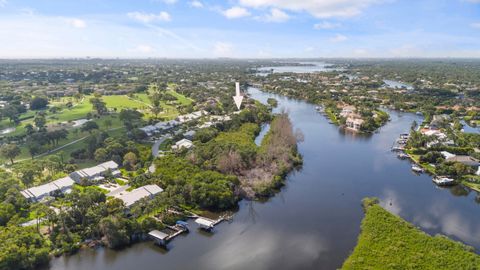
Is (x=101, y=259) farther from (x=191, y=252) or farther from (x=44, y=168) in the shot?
(x=44, y=168)

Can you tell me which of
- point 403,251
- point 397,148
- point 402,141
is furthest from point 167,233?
point 402,141

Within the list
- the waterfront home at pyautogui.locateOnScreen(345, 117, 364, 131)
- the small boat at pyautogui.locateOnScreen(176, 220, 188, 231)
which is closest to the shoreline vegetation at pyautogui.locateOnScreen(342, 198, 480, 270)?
the small boat at pyautogui.locateOnScreen(176, 220, 188, 231)

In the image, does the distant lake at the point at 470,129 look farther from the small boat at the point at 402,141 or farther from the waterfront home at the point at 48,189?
the waterfront home at the point at 48,189

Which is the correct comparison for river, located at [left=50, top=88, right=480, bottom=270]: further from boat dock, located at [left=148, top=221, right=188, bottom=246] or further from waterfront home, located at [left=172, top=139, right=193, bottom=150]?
waterfront home, located at [left=172, top=139, right=193, bottom=150]

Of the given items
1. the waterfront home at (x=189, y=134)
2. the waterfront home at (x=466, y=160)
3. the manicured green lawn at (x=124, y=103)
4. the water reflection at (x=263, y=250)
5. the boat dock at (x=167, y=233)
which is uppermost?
the manicured green lawn at (x=124, y=103)

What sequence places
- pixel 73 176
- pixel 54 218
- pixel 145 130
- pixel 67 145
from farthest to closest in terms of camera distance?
pixel 145 130, pixel 67 145, pixel 73 176, pixel 54 218

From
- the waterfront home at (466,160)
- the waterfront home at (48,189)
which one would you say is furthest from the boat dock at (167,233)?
the waterfront home at (466,160)

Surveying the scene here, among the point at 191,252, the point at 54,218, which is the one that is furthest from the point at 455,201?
the point at 54,218
